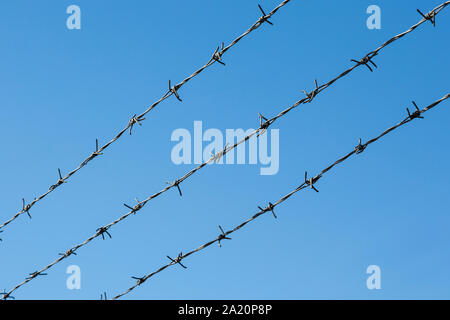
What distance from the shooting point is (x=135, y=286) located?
5.77 m

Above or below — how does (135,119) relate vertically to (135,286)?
above

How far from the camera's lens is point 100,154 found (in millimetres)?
6082

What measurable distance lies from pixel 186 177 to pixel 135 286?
1.03 metres
